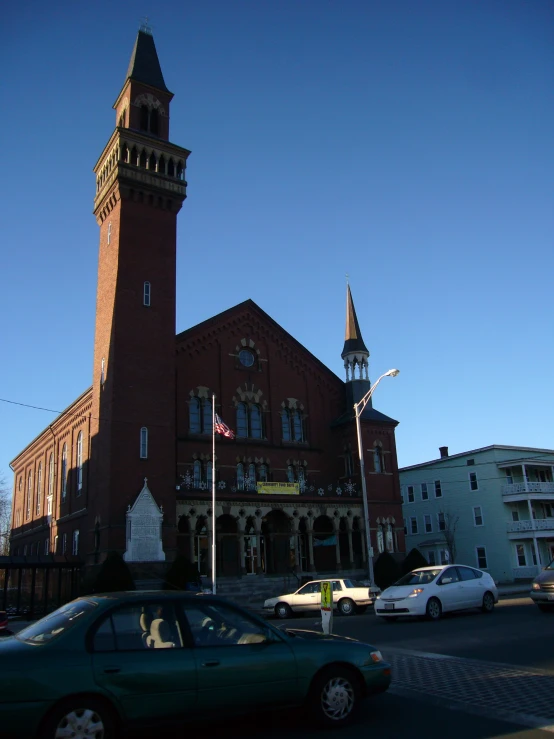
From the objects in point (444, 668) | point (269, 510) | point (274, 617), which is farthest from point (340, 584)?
point (444, 668)

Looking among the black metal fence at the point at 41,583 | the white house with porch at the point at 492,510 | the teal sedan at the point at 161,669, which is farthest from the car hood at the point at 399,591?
the white house with porch at the point at 492,510

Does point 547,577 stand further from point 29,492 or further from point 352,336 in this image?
point 29,492

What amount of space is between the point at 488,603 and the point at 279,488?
19.6 m

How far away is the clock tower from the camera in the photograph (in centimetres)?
3325

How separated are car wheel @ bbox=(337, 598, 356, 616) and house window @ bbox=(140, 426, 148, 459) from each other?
13175 mm

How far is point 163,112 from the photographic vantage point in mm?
41500

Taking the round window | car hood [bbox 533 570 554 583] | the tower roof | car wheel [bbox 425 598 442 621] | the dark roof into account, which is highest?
the dark roof

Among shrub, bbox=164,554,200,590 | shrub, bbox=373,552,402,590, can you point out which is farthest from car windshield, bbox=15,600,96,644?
shrub, bbox=373,552,402,590

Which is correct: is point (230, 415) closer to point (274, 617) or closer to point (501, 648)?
point (274, 617)

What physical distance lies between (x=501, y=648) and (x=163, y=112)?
3766cm

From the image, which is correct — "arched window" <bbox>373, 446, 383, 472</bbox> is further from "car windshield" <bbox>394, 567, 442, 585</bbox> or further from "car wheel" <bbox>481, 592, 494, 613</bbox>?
"car windshield" <bbox>394, 567, 442, 585</bbox>

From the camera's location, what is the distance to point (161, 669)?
6.66m

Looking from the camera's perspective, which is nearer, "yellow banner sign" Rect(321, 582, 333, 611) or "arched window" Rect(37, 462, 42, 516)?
"yellow banner sign" Rect(321, 582, 333, 611)

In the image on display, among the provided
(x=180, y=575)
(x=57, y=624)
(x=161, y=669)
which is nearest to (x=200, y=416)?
(x=180, y=575)
